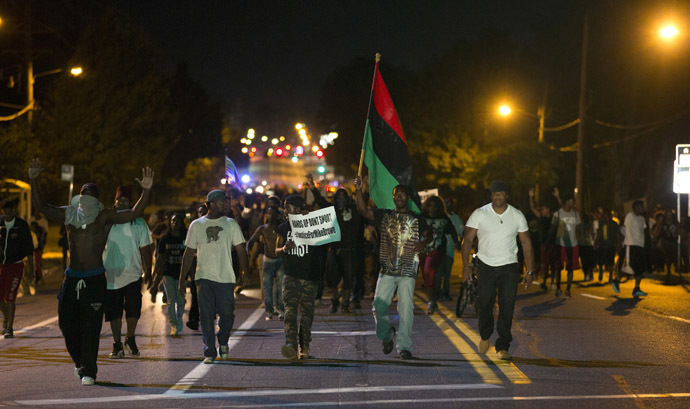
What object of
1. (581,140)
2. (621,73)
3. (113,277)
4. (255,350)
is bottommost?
(255,350)

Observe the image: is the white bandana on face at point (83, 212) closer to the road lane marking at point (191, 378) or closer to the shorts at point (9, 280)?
the road lane marking at point (191, 378)

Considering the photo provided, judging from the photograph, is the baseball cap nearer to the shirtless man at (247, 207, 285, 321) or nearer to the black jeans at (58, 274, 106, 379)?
the black jeans at (58, 274, 106, 379)

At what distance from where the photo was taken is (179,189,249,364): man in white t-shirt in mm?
9367

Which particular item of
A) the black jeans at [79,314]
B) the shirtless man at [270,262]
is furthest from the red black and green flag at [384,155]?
the black jeans at [79,314]

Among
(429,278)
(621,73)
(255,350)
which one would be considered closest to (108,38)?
(621,73)

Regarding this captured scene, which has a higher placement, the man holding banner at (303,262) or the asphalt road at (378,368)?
the man holding banner at (303,262)

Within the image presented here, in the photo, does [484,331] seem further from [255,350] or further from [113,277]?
[113,277]

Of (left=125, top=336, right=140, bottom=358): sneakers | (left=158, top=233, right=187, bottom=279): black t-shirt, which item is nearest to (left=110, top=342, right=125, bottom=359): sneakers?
(left=125, top=336, right=140, bottom=358): sneakers

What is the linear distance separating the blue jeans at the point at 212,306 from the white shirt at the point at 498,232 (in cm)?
267

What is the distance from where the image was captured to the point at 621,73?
4291 cm

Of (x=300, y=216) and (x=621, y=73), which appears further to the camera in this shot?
(x=621, y=73)

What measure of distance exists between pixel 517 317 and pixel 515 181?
32314 mm

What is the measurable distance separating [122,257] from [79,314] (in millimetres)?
1629

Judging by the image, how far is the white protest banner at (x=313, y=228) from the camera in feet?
31.4
